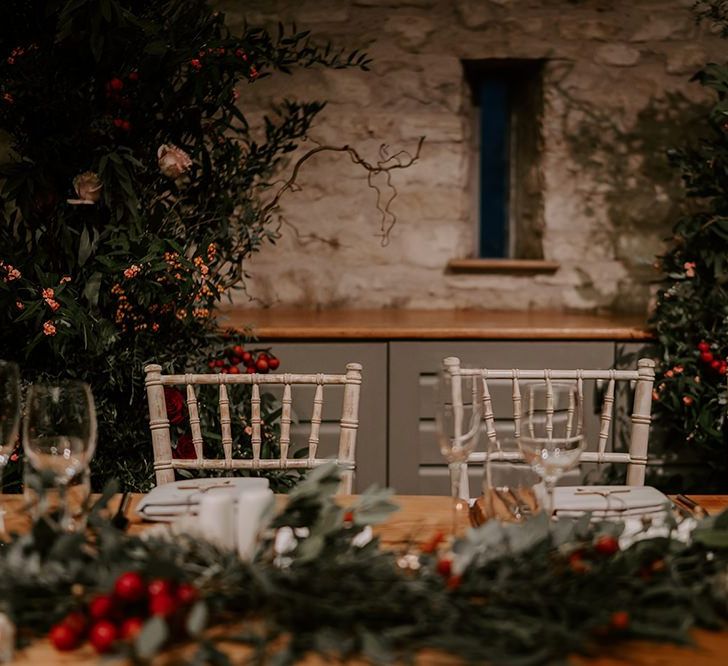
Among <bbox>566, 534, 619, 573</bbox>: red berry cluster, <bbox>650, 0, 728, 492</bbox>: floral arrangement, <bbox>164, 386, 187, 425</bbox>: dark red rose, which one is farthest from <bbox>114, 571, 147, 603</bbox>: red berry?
<bbox>650, 0, 728, 492</bbox>: floral arrangement

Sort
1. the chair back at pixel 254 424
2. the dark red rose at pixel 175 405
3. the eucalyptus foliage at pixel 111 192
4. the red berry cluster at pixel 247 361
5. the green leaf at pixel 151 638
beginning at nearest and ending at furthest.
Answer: the green leaf at pixel 151 638, the chair back at pixel 254 424, the eucalyptus foliage at pixel 111 192, the dark red rose at pixel 175 405, the red berry cluster at pixel 247 361

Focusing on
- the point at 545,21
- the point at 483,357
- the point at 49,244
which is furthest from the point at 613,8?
the point at 49,244

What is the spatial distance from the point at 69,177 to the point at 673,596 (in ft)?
6.26

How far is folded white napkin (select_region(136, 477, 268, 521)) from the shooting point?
4.67 feet

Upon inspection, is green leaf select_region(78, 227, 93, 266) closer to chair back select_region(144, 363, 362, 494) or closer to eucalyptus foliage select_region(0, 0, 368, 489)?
eucalyptus foliage select_region(0, 0, 368, 489)

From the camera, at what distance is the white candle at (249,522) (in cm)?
109

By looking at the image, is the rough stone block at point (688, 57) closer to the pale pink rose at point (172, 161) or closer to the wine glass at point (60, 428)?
the pale pink rose at point (172, 161)

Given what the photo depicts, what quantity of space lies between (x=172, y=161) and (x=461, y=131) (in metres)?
1.66

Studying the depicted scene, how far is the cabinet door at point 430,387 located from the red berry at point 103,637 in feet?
6.67

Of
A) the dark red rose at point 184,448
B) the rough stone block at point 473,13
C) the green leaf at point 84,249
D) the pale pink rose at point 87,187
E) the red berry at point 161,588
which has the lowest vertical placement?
the dark red rose at point 184,448

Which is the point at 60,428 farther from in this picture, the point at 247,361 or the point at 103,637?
the point at 247,361

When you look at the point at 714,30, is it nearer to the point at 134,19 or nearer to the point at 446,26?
the point at 446,26

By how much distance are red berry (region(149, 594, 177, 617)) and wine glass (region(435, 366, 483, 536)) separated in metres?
0.49

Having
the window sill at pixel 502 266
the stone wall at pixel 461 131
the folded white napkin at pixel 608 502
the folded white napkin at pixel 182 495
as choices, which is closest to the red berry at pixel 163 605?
the folded white napkin at pixel 182 495
